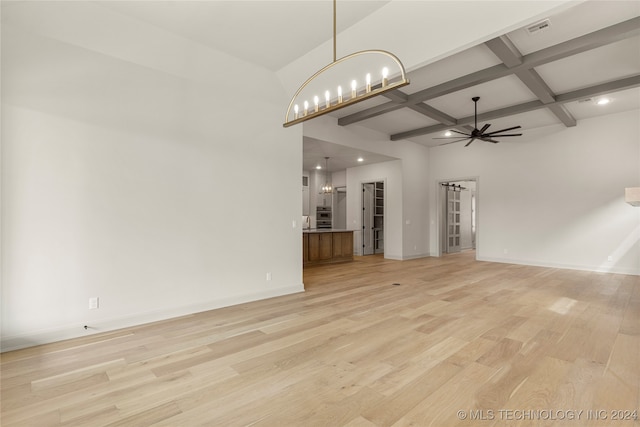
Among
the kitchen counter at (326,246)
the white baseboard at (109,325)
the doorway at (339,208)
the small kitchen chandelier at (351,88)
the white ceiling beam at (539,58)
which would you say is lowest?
the white baseboard at (109,325)

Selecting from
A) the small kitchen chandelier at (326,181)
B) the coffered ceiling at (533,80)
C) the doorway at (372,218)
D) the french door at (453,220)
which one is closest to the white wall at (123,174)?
the coffered ceiling at (533,80)

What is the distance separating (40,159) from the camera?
2.92m

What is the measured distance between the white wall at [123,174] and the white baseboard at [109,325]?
1cm

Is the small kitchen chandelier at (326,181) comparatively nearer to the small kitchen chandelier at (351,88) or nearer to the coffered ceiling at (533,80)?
the coffered ceiling at (533,80)

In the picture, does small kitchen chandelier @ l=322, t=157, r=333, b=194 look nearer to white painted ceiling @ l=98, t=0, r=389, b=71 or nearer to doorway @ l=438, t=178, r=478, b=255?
doorway @ l=438, t=178, r=478, b=255

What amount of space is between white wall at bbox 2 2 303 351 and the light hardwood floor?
16.5 inches

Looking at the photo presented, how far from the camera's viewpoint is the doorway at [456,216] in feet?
31.9

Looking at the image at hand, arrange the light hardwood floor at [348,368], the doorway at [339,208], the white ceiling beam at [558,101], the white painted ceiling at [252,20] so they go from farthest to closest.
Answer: the doorway at [339,208]
the white ceiling beam at [558,101]
the white painted ceiling at [252,20]
the light hardwood floor at [348,368]

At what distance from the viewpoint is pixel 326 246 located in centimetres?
781

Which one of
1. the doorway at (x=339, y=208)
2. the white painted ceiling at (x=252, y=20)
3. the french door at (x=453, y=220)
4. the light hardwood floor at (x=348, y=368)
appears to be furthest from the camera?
the doorway at (x=339, y=208)

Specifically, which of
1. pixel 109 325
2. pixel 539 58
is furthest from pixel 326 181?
pixel 109 325

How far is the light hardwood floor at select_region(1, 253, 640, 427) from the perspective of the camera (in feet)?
6.07

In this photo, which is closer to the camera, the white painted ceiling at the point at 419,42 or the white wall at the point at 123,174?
the white wall at the point at 123,174

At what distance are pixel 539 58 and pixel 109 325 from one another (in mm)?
6241
